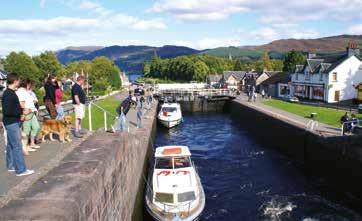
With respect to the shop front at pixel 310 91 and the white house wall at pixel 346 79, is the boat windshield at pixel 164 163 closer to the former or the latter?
the white house wall at pixel 346 79

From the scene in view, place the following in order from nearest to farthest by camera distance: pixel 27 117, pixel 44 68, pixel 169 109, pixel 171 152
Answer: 1. pixel 27 117
2. pixel 171 152
3. pixel 169 109
4. pixel 44 68

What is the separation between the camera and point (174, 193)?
16188 mm

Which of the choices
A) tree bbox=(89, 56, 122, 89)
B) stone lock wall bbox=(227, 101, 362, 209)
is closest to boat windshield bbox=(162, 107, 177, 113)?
stone lock wall bbox=(227, 101, 362, 209)

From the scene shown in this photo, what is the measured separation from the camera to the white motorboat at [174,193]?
15680mm

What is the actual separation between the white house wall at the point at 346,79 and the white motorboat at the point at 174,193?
43626 millimetres

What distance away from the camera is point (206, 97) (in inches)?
2694

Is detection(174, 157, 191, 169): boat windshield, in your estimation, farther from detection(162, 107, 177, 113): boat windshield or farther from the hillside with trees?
the hillside with trees

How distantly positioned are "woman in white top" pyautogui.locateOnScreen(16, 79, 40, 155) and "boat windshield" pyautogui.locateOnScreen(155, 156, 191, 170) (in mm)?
6462

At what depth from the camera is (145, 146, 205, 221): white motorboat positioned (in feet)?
51.4

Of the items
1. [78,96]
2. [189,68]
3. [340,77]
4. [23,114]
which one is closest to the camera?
[23,114]

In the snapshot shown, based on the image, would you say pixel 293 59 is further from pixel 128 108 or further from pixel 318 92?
pixel 128 108

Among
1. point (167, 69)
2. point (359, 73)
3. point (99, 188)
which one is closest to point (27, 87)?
point (99, 188)

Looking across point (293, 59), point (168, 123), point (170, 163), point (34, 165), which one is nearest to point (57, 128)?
point (34, 165)

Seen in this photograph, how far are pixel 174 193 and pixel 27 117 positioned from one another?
21.9 feet
